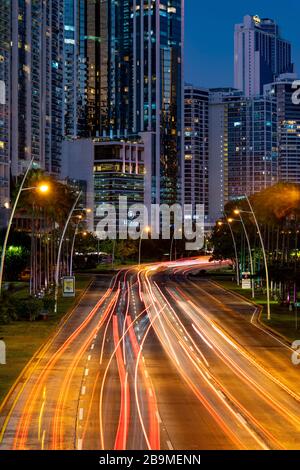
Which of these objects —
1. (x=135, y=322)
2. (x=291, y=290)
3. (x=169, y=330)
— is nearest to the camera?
(x=169, y=330)

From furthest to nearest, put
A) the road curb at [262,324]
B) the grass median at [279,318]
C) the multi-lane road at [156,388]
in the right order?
1. the grass median at [279,318]
2. the road curb at [262,324]
3. the multi-lane road at [156,388]

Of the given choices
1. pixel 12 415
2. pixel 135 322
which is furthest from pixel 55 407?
pixel 135 322

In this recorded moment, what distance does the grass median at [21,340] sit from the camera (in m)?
43.8

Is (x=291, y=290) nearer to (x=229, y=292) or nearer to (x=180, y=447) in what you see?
(x=229, y=292)

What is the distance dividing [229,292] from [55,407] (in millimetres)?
75385

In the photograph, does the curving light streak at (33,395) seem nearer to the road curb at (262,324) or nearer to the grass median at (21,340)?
the grass median at (21,340)

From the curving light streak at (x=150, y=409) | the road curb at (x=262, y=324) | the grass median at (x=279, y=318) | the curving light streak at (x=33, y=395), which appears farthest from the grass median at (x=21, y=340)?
the grass median at (x=279, y=318)

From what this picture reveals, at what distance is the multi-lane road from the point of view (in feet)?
95.5

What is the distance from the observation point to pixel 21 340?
58625mm

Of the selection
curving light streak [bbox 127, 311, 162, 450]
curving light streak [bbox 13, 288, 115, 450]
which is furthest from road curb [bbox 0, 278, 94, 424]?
curving light streak [bbox 127, 311, 162, 450]

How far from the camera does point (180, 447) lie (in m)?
27.0

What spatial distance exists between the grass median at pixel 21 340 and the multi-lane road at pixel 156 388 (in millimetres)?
709
